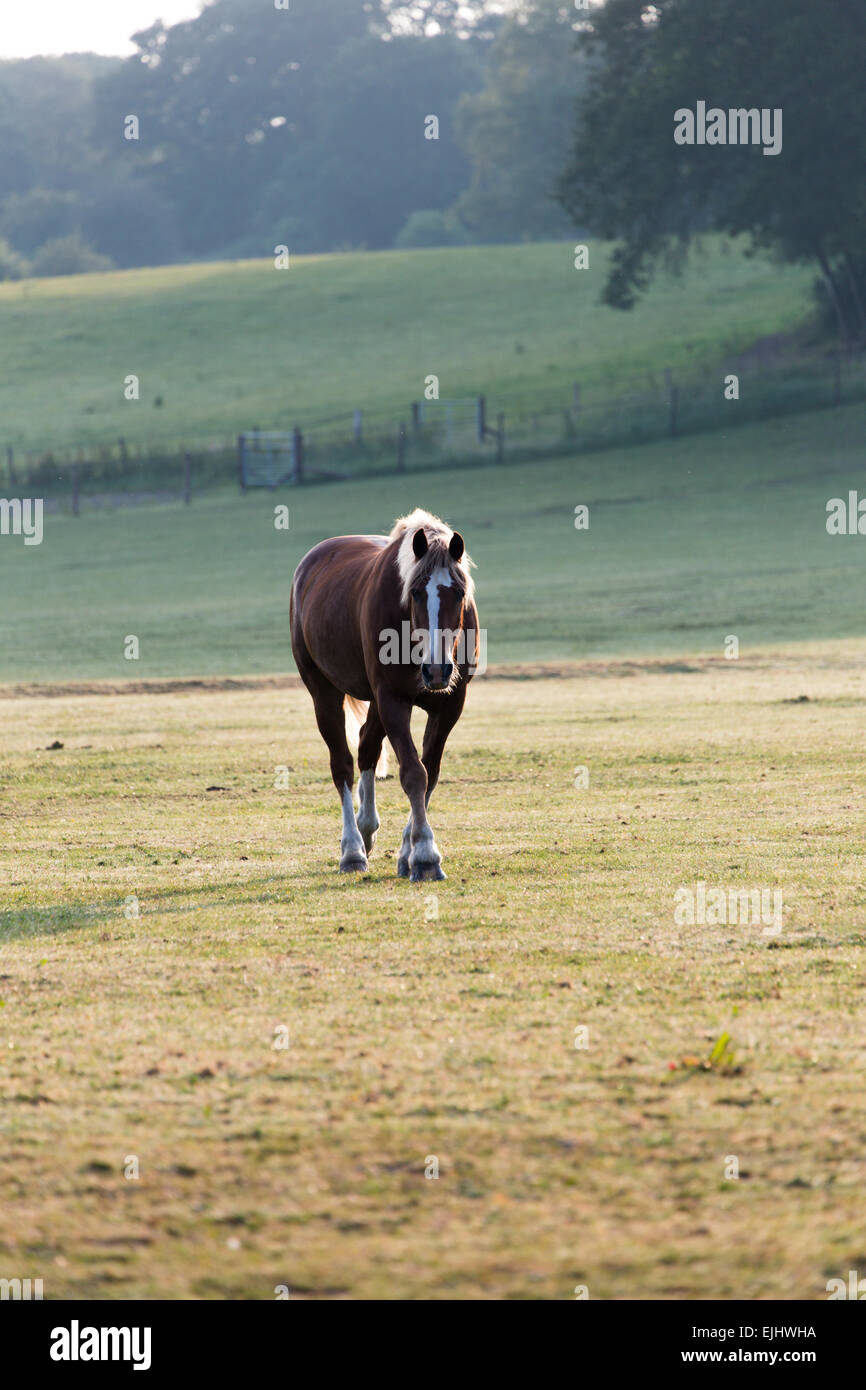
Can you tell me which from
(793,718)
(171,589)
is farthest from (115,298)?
(793,718)

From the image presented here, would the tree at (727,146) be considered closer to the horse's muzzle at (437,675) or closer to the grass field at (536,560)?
the grass field at (536,560)

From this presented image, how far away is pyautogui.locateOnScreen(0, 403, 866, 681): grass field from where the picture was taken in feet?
84.3

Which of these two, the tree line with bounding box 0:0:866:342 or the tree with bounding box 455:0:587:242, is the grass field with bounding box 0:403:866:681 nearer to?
the tree line with bounding box 0:0:866:342

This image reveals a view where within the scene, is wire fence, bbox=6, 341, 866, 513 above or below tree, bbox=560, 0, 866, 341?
below

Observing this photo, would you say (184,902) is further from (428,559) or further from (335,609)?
(335,609)

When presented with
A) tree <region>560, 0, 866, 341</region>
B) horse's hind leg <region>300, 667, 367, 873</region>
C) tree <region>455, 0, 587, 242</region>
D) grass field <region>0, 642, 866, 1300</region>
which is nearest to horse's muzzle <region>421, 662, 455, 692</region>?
grass field <region>0, 642, 866, 1300</region>

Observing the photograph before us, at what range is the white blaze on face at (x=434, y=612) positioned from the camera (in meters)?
8.88

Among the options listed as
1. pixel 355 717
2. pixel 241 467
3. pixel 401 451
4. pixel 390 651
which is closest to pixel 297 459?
pixel 241 467

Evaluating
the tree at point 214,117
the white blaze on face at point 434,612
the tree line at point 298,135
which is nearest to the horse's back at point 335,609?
the white blaze on face at point 434,612

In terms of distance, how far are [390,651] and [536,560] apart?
26.3m

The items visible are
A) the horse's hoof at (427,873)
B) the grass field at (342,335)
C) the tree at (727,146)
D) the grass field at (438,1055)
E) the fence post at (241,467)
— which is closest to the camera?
the grass field at (438,1055)

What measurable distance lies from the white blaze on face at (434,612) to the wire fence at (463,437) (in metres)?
41.6

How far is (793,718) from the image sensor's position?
17.0 meters

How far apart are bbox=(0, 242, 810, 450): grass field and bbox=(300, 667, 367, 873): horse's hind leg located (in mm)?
45085
